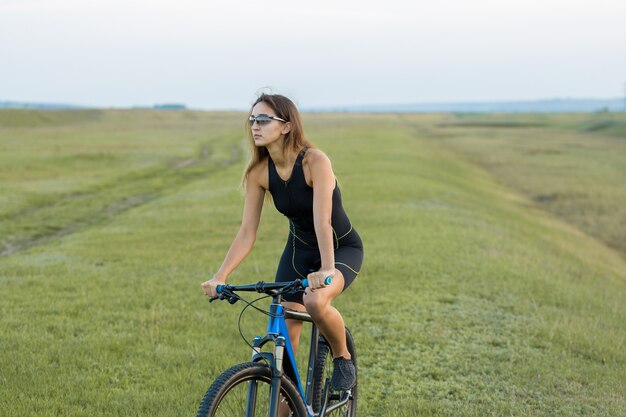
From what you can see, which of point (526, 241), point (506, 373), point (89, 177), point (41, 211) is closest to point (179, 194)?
point (41, 211)

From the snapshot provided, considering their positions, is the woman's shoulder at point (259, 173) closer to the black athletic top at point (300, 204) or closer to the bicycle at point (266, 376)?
the black athletic top at point (300, 204)

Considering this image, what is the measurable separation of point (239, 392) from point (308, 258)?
114 cm

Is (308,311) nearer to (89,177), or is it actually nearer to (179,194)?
(179,194)

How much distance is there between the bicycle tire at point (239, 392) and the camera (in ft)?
13.6

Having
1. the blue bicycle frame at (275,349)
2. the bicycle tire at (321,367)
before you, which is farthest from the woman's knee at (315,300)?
the bicycle tire at (321,367)

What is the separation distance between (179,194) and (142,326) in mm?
19818

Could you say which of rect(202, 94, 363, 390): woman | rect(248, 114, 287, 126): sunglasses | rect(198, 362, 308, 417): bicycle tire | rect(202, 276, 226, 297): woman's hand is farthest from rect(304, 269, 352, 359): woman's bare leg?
rect(248, 114, 287, 126): sunglasses

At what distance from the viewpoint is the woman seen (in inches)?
189

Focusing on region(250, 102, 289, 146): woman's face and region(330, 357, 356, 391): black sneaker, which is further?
region(330, 357, 356, 391): black sneaker

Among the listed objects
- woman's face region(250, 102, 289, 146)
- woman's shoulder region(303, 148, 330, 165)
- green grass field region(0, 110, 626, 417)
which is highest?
woman's face region(250, 102, 289, 146)

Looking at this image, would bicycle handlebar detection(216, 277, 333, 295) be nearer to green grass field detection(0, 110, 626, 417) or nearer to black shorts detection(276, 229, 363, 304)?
black shorts detection(276, 229, 363, 304)

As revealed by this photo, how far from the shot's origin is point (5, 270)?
1384 cm

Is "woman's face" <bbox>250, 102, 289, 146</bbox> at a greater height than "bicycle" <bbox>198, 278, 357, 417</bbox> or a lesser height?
greater

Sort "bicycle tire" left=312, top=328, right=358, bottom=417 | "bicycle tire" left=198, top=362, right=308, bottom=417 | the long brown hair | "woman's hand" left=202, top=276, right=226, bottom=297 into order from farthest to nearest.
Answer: "bicycle tire" left=312, top=328, right=358, bottom=417 < the long brown hair < "woman's hand" left=202, top=276, right=226, bottom=297 < "bicycle tire" left=198, top=362, right=308, bottom=417
